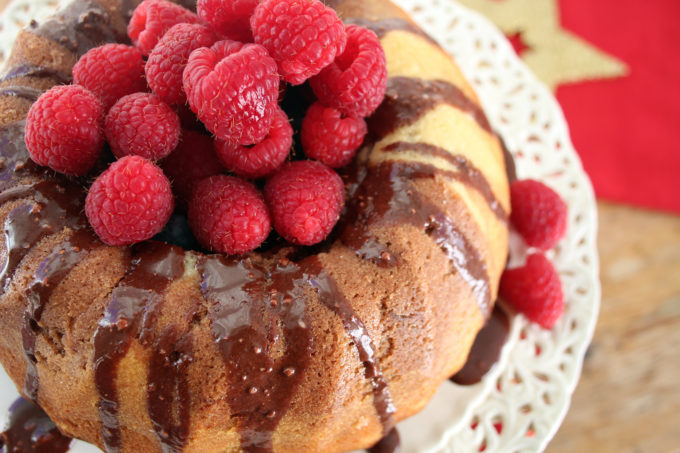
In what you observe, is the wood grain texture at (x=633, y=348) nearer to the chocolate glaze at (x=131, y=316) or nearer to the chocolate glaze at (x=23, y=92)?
the chocolate glaze at (x=131, y=316)

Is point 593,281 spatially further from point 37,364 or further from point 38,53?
point 38,53

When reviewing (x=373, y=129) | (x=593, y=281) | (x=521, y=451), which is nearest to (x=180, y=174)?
(x=373, y=129)

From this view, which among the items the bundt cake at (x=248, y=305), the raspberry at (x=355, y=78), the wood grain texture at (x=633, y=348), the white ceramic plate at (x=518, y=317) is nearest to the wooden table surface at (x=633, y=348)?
the wood grain texture at (x=633, y=348)

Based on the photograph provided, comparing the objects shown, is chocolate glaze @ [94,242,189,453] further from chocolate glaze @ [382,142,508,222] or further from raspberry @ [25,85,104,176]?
chocolate glaze @ [382,142,508,222]

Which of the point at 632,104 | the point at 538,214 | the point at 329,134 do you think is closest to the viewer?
the point at 329,134

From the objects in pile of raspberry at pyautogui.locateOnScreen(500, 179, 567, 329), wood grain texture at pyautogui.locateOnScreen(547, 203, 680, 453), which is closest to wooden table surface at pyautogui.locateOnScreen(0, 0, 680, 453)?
wood grain texture at pyautogui.locateOnScreen(547, 203, 680, 453)

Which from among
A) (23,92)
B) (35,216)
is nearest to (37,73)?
(23,92)

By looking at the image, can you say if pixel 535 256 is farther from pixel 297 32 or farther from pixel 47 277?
pixel 47 277
